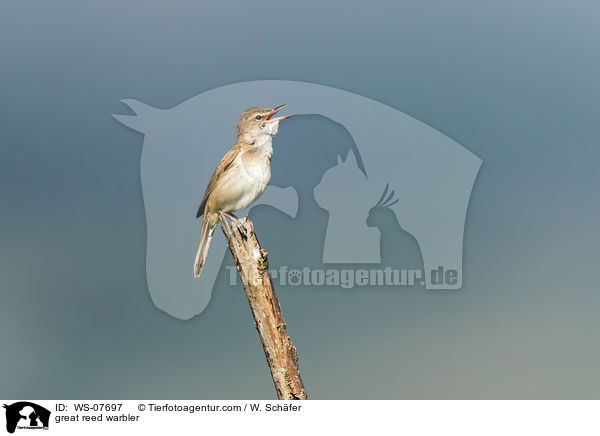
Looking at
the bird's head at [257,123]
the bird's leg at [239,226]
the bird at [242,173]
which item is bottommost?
the bird's leg at [239,226]

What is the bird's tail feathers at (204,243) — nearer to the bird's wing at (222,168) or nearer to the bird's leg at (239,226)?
the bird's wing at (222,168)

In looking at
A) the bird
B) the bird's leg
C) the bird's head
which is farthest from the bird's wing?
the bird's leg

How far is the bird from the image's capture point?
3773 mm

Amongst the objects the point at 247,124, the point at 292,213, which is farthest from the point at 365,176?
the point at 247,124

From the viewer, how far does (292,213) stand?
441 centimetres

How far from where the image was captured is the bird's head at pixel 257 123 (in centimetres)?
385

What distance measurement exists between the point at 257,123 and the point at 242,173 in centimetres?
43

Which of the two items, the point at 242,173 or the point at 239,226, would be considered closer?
the point at 239,226

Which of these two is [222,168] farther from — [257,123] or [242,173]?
[257,123]

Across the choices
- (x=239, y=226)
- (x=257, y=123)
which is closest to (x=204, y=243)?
Result: (x=239, y=226)

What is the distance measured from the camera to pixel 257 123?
3.85 m

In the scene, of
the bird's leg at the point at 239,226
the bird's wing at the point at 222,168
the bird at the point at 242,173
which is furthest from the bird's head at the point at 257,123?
the bird's leg at the point at 239,226
